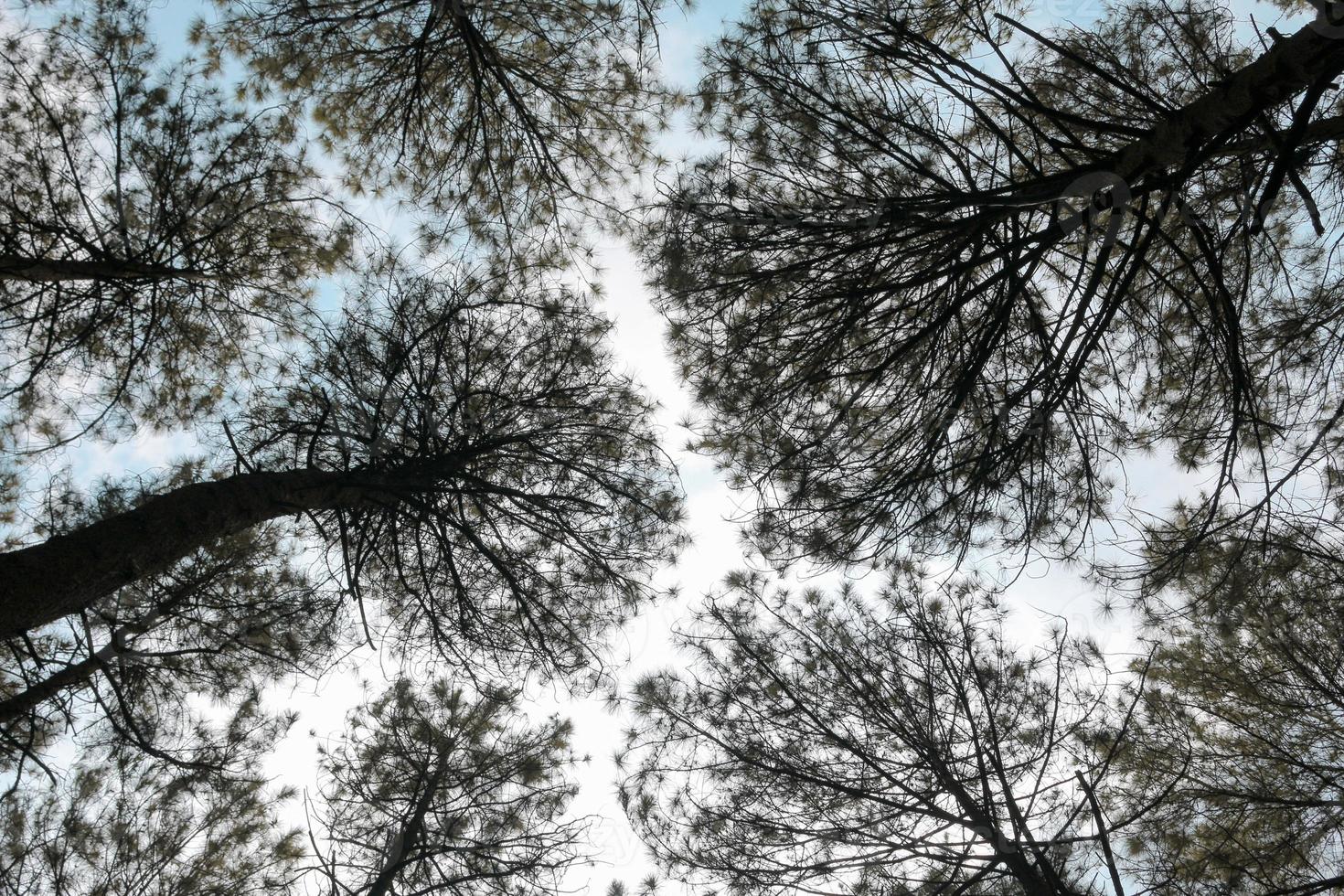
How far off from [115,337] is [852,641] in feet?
20.5

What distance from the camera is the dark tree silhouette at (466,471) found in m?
3.76

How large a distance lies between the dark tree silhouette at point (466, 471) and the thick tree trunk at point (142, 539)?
0.01 metres

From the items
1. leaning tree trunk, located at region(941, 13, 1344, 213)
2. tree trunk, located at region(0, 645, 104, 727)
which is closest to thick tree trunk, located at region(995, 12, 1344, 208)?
leaning tree trunk, located at region(941, 13, 1344, 213)

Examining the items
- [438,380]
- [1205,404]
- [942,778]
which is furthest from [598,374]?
[1205,404]

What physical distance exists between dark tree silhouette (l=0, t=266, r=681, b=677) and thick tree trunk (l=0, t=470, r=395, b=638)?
0.01 metres

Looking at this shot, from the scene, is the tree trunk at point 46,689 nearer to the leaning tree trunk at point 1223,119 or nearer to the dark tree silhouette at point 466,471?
the dark tree silhouette at point 466,471

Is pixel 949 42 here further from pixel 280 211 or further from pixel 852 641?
pixel 280 211

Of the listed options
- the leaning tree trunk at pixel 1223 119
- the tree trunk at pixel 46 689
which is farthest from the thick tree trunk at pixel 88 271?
the leaning tree trunk at pixel 1223 119

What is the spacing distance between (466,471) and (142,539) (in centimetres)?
167

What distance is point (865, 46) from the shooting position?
295 cm

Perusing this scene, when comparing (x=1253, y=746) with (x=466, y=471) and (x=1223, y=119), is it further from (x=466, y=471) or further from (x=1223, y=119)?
(x=466, y=471)

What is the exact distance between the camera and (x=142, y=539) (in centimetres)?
311

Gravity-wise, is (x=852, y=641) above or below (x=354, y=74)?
below

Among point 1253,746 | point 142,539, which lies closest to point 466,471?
point 142,539
